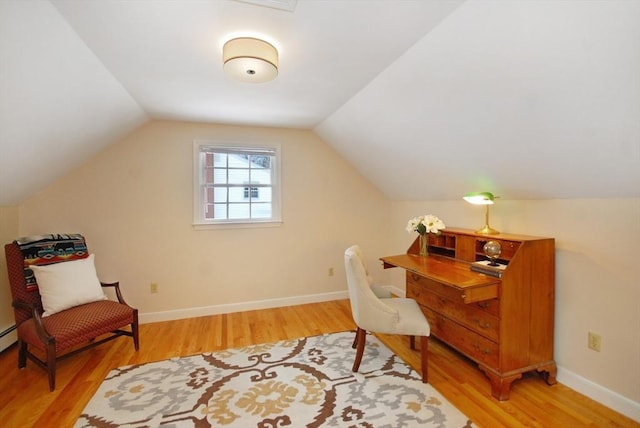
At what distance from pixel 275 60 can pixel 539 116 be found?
5.31ft

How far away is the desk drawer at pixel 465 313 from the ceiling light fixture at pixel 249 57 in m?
2.25

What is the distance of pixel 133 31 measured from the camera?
1.69 m

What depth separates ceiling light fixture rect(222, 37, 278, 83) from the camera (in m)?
1.75

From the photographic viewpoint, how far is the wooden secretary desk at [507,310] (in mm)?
2041

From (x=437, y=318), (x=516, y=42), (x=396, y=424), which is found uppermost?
(x=516, y=42)

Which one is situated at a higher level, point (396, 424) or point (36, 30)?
point (36, 30)

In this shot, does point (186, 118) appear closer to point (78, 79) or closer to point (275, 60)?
point (78, 79)

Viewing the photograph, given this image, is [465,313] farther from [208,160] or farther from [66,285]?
[66,285]

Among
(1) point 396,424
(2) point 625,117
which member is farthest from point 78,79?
(2) point 625,117

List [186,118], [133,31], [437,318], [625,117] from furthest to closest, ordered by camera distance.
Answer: [186,118] < [437,318] < [133,31] < [625,117]

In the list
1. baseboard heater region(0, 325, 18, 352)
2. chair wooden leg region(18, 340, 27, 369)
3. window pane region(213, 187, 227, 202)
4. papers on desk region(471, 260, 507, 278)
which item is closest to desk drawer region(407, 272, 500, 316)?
A: papers on desk region(471, 260, 507, 278)

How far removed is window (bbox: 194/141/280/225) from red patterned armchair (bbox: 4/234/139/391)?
1204mm

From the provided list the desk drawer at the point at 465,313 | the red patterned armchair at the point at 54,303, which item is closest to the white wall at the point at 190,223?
the red patterned armchair at the point at 54,303

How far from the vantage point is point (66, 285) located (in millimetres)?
2498
